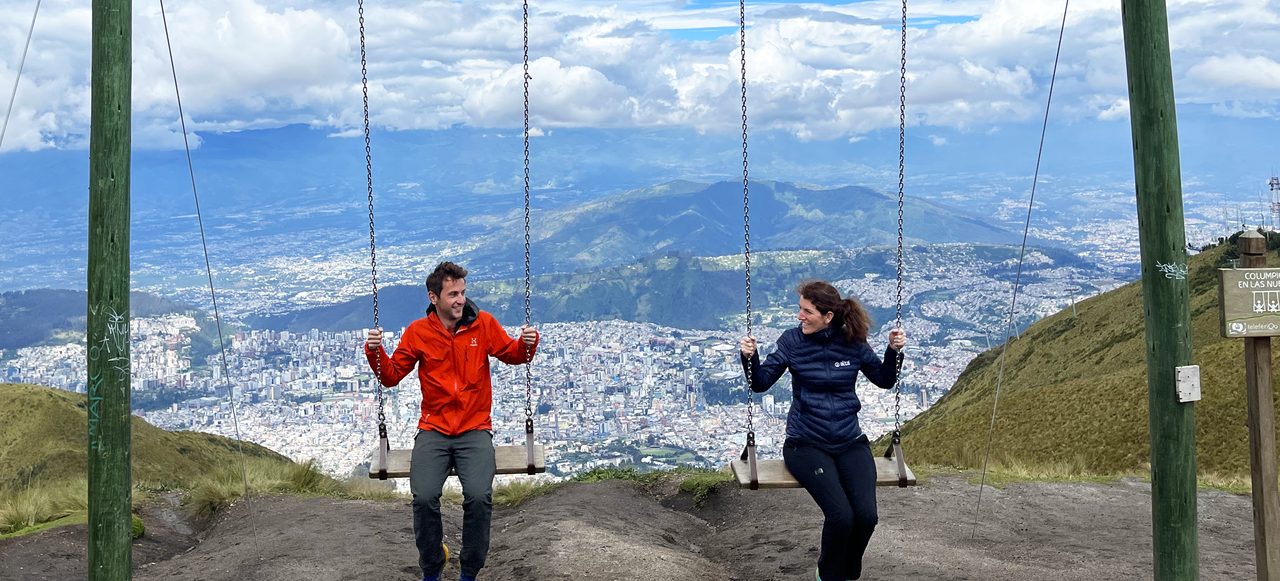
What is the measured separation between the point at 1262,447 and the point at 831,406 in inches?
92.5

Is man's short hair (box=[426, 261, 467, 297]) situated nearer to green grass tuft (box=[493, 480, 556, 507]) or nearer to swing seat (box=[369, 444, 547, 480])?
swing seat (box=[369, 444, 547, 480])

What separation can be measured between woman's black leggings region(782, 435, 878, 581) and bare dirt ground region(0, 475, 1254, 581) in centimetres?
137

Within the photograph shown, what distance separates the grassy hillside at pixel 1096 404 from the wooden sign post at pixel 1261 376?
7.13 meters

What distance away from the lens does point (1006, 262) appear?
133 metres

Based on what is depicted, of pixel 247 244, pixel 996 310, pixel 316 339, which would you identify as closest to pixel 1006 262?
pixel 996 310

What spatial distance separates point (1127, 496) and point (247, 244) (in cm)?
17905

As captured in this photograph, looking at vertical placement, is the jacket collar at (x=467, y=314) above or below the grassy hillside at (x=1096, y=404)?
above

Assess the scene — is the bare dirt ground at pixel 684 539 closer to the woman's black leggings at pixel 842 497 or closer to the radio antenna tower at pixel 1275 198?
the woman's black leggings at pixel 842 497

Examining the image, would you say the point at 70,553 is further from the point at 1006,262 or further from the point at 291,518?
the point at 1006,262

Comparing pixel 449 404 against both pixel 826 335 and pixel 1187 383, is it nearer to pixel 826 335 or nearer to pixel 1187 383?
pixel 826 335

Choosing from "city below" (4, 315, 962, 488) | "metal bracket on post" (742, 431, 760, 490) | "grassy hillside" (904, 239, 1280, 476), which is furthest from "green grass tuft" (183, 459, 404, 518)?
"city below" (4, 315, 962, 488)

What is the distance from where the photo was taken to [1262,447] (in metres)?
5.34

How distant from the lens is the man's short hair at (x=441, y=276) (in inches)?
235

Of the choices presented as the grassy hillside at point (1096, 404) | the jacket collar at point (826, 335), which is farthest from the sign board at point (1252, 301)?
the grassy hillside at point (1096, 404)
